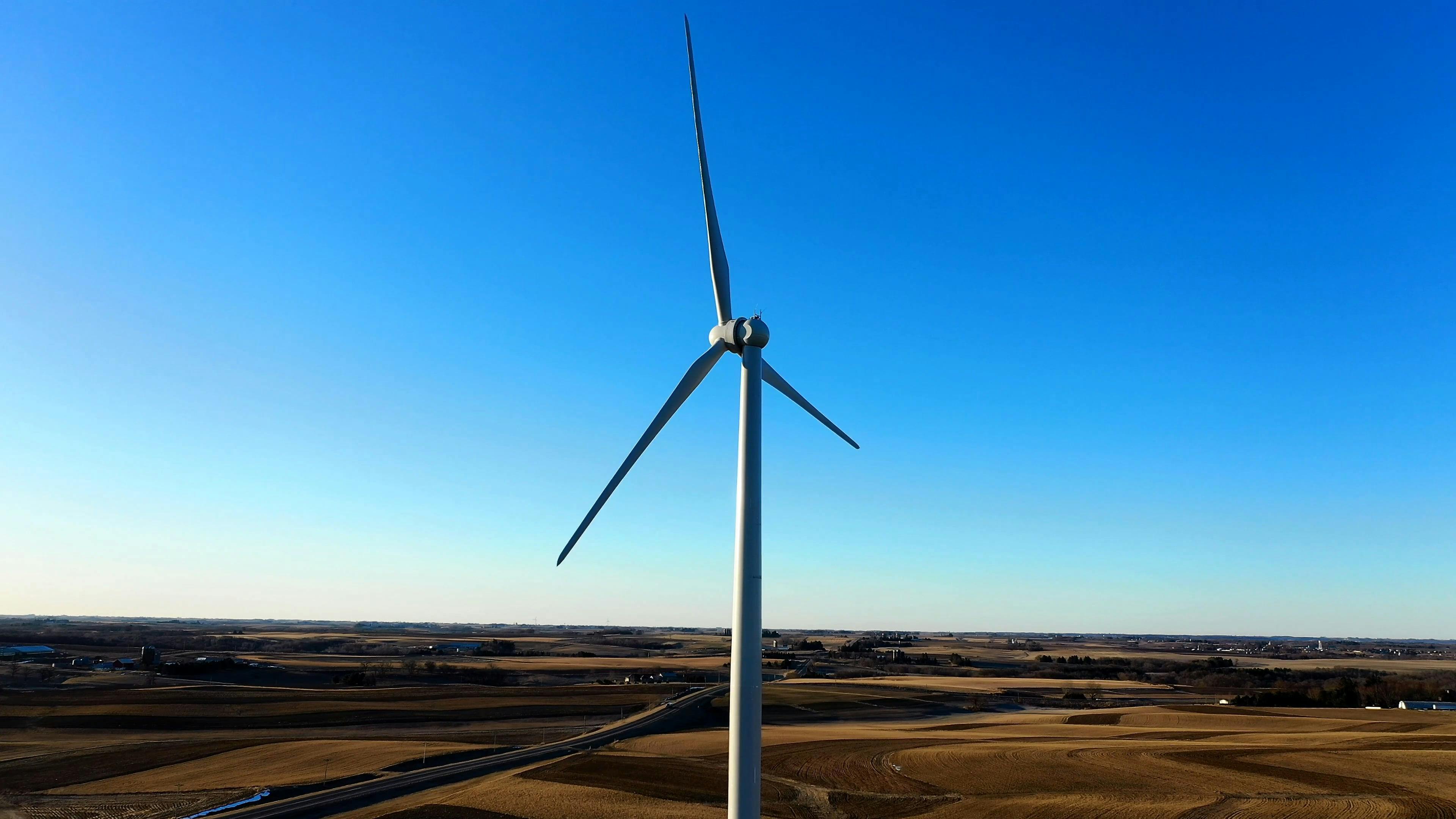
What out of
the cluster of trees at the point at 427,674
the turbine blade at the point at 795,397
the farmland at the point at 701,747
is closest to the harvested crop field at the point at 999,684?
the farmland at the point at 701,747

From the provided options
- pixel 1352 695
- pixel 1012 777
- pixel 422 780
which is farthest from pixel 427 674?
pixel 1352 695

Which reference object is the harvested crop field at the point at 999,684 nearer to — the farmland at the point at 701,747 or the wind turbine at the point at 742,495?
the farmland at the point at 701,747

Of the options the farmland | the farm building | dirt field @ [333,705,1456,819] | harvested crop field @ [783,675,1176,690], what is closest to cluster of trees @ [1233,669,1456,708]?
the farmland

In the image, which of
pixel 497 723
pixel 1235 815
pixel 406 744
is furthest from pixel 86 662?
pixel 1235 815

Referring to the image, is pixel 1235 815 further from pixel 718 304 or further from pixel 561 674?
pixel 561 674

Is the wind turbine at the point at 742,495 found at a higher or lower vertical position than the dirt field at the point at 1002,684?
higher

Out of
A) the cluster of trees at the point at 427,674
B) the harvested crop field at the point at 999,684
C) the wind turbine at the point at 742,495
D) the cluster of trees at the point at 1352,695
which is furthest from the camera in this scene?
the harvested crop field at the point at 999,684

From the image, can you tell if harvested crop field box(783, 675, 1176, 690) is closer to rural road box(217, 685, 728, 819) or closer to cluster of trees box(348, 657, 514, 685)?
cluster of trees box(348, 657, 514, 685)
